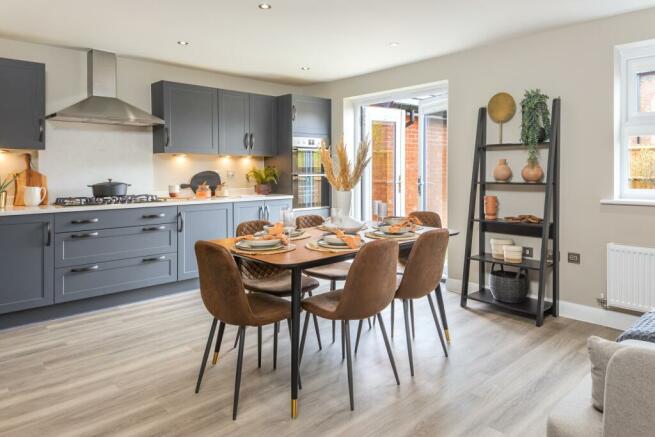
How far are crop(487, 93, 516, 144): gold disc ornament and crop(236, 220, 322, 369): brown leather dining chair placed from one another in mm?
2306

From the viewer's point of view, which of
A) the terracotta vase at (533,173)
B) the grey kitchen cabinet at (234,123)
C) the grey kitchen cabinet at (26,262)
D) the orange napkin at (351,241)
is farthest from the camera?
the grey kitchen cabinet at (234,123)

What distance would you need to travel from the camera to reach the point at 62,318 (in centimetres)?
400

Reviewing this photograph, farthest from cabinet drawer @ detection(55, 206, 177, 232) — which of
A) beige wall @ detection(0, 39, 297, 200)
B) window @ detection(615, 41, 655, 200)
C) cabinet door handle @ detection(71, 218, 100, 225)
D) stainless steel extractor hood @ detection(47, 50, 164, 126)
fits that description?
window @ detection(615, 41, 655, 200)

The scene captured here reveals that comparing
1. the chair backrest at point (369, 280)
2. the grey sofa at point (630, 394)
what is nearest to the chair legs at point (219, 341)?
the chair backrest at point (369, 280)

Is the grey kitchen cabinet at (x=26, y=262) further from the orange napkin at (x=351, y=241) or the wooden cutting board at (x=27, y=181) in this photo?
the orange napkin at (x=351, y=241)

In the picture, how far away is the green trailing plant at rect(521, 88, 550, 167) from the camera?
3854 mm

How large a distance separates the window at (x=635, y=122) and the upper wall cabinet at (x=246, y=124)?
Answer: 3.68 m

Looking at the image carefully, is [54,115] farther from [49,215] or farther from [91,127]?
[49,215]

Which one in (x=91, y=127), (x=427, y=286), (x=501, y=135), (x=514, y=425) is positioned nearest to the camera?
(x=514, y=425)

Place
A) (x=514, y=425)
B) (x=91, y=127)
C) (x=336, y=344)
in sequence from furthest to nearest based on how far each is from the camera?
(x=91, y=127) < (x=336, y=344) < (x=514, y=425)

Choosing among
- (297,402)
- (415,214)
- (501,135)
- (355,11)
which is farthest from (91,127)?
(501,135)

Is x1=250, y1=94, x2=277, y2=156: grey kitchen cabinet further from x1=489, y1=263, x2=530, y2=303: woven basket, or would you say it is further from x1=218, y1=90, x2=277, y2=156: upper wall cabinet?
x1=489, y1=263, x2=530, y2=303: woven basket

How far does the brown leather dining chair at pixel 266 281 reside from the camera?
289 cm

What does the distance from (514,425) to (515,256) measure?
1.96 metres
